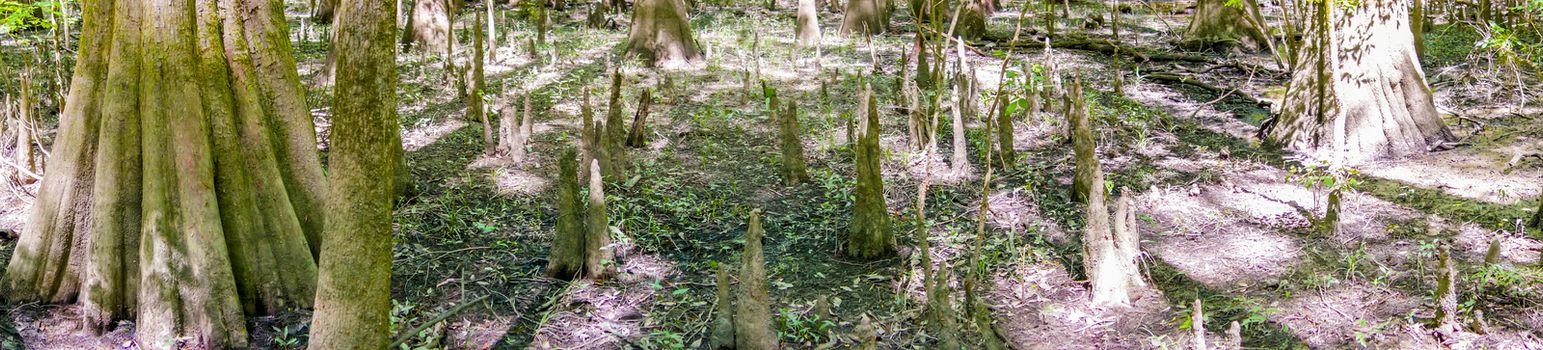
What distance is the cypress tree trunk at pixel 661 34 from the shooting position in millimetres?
10461

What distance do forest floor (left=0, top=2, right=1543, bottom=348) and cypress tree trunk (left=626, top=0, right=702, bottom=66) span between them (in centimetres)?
128

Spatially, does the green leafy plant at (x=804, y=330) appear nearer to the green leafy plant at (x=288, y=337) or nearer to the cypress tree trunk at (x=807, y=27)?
the green leafy plant at (x=288, y=337)

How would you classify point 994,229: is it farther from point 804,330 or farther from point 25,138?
point 25,138

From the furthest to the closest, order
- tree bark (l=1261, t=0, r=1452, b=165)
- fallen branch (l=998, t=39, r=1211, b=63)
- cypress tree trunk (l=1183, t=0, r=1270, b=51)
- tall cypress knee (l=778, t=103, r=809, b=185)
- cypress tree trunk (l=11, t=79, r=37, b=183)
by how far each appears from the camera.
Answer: cypress tree trunk (l=1183, t=0, r=1270, b=51) → fallen branch (l=998, t=39, r=1211, b=63) → tree bark (l=1261, t=0, r=1452, b=165) → tall cypress knee (l=778, t=103, r=809, b=185) → cypress tree trunk (l=11, t=79, r=37, b=183)

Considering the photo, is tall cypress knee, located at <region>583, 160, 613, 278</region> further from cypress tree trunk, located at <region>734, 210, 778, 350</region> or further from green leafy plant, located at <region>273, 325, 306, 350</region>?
green leafy plant, located at <region>273, 325, 306, 350</region>

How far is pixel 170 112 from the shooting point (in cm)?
410

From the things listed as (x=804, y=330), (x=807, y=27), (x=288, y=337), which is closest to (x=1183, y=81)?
(x=807, y=27)

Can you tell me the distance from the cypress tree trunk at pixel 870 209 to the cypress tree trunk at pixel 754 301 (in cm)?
114

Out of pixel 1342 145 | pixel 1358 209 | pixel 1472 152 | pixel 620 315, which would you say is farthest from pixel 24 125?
pixel 1472 152

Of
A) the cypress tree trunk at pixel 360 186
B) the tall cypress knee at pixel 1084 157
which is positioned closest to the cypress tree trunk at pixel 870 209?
the tall cypress knee at pixel 1084 157

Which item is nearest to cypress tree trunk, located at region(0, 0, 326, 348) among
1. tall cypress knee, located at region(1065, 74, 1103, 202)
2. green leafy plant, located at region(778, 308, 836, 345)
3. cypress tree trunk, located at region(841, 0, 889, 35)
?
green leafy plant, located at region(778, 308, 836, 345)

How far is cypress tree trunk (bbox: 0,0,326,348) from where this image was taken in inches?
161

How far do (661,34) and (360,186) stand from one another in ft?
25.4

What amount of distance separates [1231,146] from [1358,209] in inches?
65.8
